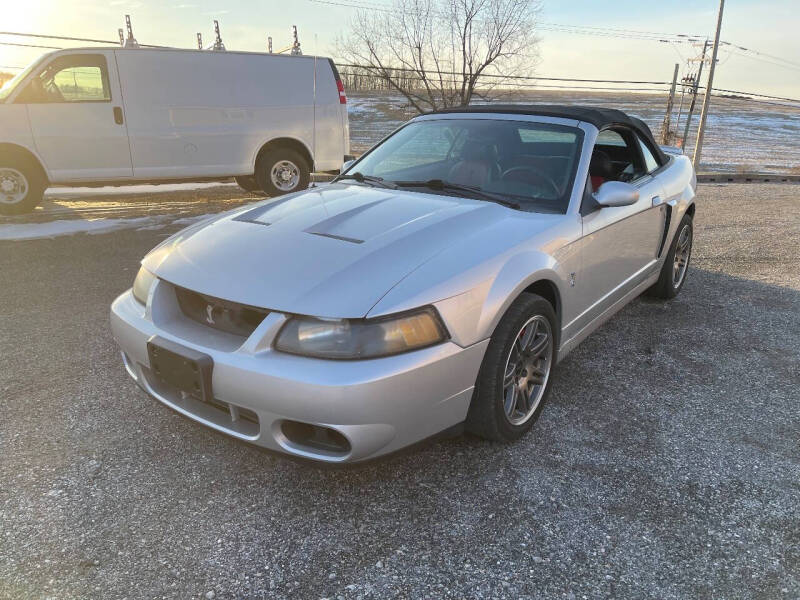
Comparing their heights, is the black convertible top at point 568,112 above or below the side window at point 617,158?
above

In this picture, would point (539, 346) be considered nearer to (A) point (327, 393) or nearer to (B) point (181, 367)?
(A) point (327, 393)

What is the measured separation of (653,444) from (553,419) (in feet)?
1.56

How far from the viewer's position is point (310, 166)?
357 inches

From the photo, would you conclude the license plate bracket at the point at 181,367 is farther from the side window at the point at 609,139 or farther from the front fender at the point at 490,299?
the side window at the point at 609,139

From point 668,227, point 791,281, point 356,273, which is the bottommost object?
point 791,281

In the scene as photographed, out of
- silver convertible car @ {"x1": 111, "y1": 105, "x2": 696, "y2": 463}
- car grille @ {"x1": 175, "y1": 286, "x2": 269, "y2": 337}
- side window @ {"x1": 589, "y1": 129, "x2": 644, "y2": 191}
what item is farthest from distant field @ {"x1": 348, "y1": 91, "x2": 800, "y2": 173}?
car grille @ {"x1": 175, "y1": 286, "x2": 269, "y2": 337}

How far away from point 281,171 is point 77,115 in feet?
9.19

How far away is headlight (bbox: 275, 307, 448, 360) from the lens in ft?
6.57

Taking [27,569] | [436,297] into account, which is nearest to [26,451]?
[27,569]

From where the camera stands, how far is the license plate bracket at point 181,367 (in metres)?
2.09

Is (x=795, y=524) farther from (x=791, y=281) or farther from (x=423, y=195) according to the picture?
(x=791, y=281)

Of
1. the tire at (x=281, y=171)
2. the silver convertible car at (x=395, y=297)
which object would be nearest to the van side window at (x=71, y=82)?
the tire at (x=281, y=171)

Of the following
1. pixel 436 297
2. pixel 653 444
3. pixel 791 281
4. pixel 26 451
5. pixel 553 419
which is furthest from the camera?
pixel 791 281

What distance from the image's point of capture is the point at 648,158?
13.7 ft
